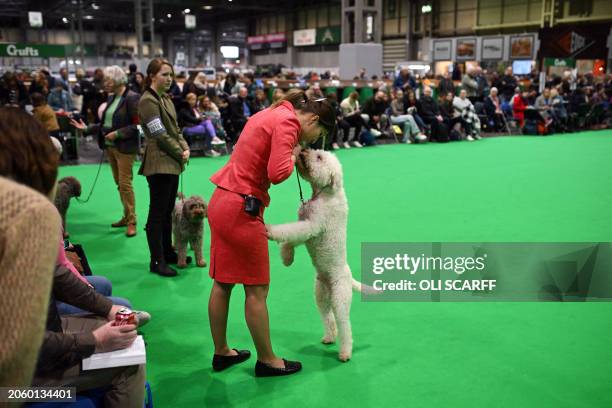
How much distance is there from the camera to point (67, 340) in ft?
5.46

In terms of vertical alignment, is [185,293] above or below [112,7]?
below

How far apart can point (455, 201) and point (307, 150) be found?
4.39 metres

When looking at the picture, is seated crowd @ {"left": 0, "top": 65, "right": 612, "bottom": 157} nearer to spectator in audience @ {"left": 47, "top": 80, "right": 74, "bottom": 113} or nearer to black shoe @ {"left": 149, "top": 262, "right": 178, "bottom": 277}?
spectator in audience @ {"left": 47, "top": 80, "right": 74, "bottom": 113}

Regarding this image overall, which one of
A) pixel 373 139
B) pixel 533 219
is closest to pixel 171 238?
pixel 533 219

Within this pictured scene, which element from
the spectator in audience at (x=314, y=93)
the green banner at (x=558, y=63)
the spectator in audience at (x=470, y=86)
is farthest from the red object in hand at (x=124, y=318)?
the green banner at (x=558, y=63)

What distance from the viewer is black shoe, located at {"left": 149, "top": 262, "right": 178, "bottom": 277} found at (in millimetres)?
4199

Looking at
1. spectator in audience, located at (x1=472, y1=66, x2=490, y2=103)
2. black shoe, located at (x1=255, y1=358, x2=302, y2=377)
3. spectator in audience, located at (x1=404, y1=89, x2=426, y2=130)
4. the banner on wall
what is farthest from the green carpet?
the banner on wall

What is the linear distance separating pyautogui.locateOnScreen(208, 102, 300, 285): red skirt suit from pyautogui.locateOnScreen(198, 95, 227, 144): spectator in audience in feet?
26.7

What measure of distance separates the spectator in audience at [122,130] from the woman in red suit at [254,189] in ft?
8.58

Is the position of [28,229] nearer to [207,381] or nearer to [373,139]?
[207,381]

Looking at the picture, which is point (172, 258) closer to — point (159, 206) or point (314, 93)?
point (159, 206)

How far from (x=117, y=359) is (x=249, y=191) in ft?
3.06

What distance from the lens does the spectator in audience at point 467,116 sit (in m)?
13.2

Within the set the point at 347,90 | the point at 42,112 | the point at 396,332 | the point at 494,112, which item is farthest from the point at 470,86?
the point at 396,332
